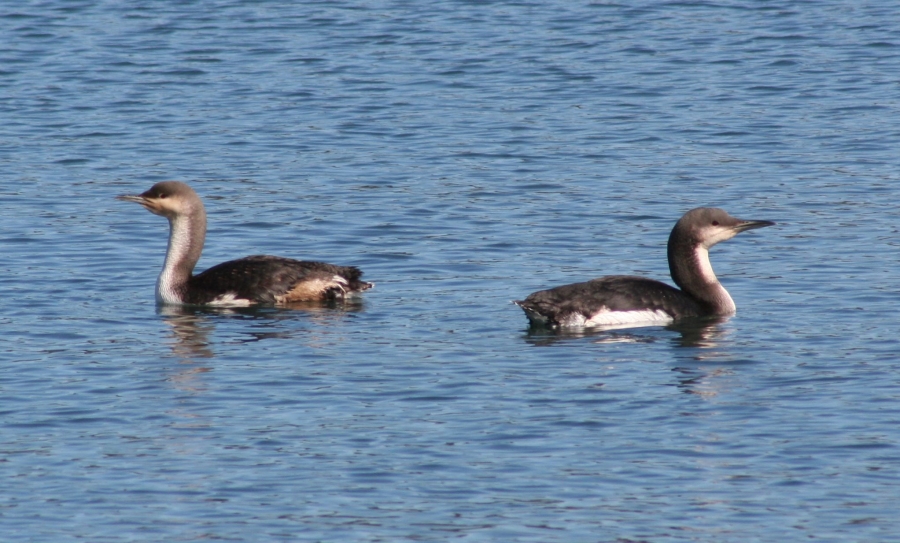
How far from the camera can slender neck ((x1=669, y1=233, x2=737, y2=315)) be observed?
13672 millimetres

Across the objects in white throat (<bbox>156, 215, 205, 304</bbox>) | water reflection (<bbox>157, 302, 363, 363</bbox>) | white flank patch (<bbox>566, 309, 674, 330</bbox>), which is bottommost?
water reflection (<bbox>157, 302, 363, 363</bbox>)

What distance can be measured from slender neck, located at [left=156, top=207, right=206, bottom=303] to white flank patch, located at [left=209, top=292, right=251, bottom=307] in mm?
331

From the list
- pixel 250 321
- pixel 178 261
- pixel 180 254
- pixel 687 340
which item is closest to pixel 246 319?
pixel 250 321

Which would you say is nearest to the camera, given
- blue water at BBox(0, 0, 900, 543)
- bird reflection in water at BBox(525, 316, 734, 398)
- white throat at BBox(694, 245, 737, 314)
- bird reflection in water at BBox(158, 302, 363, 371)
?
blue water at BBox(0, 0, 900, 543)

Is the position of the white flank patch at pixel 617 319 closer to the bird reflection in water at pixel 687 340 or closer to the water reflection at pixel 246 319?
the bird reflection in water at pixel 687 340

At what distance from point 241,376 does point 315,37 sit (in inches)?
693

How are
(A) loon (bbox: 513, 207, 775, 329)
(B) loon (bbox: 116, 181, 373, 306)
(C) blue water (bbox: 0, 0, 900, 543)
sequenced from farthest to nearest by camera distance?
(B) loon (bbox: 116, 181, 373, 306) → (A) loon (bbox: 513, 207, 775, 329) → (C) blue water (bbox: 0, 0, 900, 543)

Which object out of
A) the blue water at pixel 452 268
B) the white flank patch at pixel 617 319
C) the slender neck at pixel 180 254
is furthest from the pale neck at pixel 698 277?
the slender neck at pixel 180 254

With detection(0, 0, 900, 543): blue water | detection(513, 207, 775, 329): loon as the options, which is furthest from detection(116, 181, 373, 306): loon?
detection(513, 207, 775, 329): loon

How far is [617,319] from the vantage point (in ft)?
43.3

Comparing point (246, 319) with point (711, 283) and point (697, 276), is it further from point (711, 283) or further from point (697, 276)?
point (711, 283)

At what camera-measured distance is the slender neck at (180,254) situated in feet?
47.7

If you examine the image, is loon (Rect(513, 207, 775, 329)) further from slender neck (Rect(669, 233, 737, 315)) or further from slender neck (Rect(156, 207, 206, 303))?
slender neck (Rect(156, 207, 206, 303))

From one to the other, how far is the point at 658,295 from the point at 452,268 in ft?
A: 8.90
